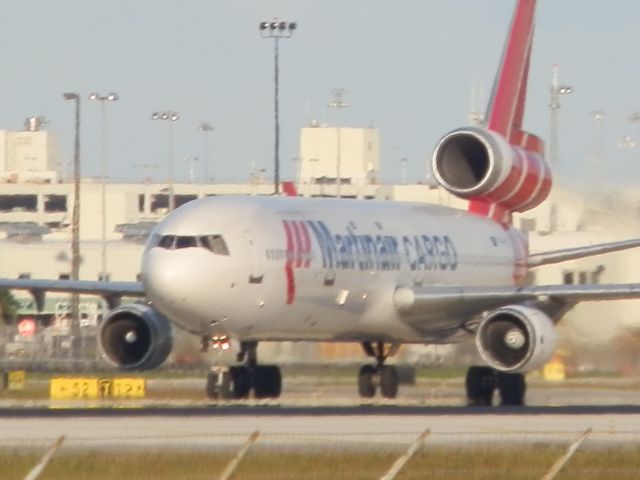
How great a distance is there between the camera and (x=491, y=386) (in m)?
42.3

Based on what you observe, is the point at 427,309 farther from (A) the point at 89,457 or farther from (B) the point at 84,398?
(A) the point at 89,457

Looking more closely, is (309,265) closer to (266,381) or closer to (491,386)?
(266,381)

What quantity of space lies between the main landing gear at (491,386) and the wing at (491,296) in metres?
1.34

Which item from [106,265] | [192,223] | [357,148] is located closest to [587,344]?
[192,223]

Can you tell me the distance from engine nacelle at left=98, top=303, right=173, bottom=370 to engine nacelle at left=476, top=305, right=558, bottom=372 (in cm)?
680

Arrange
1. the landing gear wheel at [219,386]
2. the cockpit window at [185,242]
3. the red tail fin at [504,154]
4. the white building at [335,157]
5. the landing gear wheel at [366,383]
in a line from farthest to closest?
the white building at [335,157]
the red tail fin at [504,154]
the landing gear wheel at [366,383]
the landing gear wheel at [219,386]
the cockpit window at [185,242]

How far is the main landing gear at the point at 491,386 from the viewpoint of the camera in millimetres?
41688

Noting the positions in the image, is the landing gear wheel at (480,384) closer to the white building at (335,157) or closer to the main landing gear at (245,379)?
the main landing gear at (245,379)

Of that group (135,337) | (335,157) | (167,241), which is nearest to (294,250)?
(167,241)

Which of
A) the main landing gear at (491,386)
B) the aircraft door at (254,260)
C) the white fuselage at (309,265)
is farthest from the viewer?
the main landing gear at (491,386)

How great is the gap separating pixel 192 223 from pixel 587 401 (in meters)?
9.40

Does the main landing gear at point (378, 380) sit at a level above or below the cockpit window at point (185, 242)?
below

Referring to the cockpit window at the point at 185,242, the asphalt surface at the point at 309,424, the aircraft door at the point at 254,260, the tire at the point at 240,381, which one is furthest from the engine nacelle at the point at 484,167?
the cockpit window at the point at 185,242

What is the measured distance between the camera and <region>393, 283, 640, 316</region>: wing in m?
40.4
